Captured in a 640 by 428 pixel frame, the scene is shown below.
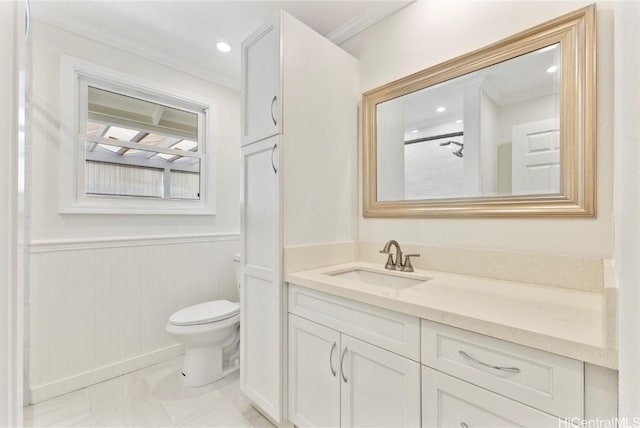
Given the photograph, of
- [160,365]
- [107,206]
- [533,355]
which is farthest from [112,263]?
[533,355]

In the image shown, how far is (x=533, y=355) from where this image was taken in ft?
2.39

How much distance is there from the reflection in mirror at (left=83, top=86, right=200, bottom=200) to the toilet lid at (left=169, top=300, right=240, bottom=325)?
94cm

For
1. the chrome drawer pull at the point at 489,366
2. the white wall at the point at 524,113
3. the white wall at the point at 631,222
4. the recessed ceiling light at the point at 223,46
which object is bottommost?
the chrome drawer pull at the point at 489,366

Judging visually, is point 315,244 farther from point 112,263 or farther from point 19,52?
point 112,263

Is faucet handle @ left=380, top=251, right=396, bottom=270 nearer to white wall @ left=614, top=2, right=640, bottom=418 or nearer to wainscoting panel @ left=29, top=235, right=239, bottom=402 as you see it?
white wall @ left=614, top=2, right=640, bottom=418

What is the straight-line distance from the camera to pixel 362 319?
1112mm

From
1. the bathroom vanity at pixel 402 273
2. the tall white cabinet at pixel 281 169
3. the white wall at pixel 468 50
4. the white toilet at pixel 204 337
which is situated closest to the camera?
the bathroom vanity at pixel 402 273

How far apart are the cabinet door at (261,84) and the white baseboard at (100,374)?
175 cm

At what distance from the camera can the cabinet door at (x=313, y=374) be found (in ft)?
3.95

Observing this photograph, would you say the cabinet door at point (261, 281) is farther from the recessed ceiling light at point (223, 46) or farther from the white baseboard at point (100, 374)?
the recessed ceiling light at point (223, 46)

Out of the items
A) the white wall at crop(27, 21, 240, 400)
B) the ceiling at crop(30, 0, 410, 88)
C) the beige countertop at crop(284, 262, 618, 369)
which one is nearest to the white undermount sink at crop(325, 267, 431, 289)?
the beige countertop at crop(284, 262, 618, 369)

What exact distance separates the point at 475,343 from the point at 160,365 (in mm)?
2235

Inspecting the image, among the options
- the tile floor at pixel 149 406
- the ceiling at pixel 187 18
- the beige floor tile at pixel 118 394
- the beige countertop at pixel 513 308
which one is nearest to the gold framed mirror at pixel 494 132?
the beige countertop at pixel 513 308

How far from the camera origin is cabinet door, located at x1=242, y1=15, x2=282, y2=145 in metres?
1.43
